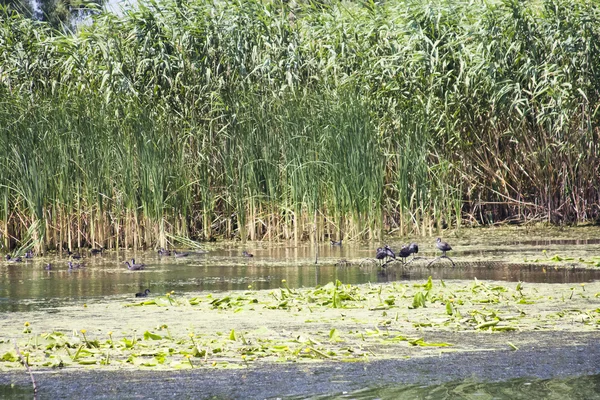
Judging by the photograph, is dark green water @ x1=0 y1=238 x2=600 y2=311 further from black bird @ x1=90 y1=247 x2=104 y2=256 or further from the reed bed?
the reed bed

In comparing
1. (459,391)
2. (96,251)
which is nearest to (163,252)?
(96,251)

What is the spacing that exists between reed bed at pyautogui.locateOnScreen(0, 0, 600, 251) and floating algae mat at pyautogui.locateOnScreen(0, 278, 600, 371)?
382 centimetres

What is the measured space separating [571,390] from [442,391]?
46 centimetres

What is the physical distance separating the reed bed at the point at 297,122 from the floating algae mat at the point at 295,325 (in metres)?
3.82

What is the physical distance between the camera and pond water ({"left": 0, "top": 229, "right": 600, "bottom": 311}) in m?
7.18

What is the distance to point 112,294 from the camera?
682 cm

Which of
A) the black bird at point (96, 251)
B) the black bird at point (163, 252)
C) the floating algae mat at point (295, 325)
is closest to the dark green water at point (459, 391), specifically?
the floating algae mat at point (295, 325)

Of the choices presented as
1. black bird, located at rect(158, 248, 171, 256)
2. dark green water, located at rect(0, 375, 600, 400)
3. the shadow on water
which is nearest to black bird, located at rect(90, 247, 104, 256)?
black bird, located at rect(158, 248, 171, 256)

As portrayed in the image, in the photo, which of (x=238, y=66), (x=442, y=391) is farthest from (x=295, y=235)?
(x=442, y=391)

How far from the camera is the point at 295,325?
521 centimetres

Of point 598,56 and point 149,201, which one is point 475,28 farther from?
point 149,201

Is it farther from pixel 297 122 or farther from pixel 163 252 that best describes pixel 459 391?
pixel 297 122

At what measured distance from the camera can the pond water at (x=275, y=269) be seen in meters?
7.18

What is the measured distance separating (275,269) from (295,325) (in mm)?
3174
